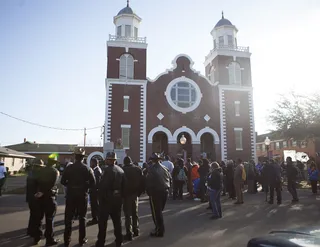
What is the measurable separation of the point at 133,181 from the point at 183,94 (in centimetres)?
2248

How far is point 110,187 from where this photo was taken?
241 inches

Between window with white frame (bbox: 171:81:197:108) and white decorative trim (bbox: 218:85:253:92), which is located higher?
white decorative trim (bbox: 218:85:253:92)

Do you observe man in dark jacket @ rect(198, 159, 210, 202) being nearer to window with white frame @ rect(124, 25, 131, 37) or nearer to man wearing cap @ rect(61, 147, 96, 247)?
man wearing cap @ rect(61, 147, 96, 247)

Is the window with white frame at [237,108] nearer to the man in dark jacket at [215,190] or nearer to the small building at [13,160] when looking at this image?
the man in dark jacket at [215,190]

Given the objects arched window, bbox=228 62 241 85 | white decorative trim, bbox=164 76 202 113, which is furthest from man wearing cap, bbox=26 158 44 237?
arched window, bbox=228 62 241 85

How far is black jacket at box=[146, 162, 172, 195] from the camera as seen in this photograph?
6973mm

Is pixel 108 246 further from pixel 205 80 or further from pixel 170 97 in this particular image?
pixel 205 80

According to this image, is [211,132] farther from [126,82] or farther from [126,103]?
[126,82]

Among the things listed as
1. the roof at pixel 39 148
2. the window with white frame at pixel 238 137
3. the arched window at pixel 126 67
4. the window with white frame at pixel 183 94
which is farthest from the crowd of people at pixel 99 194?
the roof at pixel 39 148

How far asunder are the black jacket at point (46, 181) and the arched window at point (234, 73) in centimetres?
2675

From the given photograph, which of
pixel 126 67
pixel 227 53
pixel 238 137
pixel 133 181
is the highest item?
pixel 227 53

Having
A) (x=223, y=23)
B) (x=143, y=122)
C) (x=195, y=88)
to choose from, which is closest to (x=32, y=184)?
(x=143, y=122)

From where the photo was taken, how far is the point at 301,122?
2366 cm

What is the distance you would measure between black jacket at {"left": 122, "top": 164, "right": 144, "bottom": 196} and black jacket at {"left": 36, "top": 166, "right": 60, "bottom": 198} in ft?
5.82
